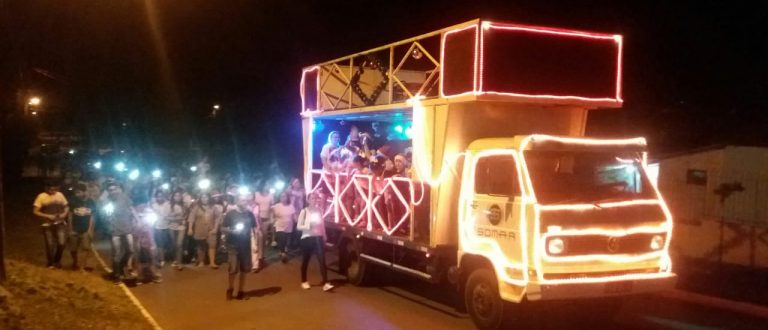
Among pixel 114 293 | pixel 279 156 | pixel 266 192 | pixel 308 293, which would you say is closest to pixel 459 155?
pixel 308 293

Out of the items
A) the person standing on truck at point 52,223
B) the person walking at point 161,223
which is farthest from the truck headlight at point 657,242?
the person standing on truck at point 52,223

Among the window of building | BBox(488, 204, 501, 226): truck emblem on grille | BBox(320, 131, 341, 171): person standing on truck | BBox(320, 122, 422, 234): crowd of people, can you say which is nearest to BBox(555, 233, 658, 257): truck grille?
BBox(488, 204, 501, 226): truck emblem on grille

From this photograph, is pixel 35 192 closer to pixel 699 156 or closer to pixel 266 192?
pixel 266 192

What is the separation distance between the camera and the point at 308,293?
1197cm

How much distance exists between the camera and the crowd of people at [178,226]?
11.9m

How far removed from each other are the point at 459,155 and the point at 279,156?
2556cm

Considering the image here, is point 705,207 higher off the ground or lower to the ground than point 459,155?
lower

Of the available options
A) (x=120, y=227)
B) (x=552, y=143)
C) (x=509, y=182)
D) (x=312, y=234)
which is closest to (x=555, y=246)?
(x=509, y=182)

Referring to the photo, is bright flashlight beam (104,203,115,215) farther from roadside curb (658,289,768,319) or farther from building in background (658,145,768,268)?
building in background (658,145,768,268)

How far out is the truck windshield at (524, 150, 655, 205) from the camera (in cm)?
877

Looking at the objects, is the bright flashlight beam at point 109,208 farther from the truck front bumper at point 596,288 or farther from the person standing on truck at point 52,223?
the truck front bumper at point 596,288

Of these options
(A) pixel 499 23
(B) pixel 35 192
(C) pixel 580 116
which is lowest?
(B) pixel 35 192

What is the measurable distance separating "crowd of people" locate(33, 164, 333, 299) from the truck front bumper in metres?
5.00

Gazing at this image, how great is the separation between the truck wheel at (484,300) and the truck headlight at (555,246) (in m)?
0.94
